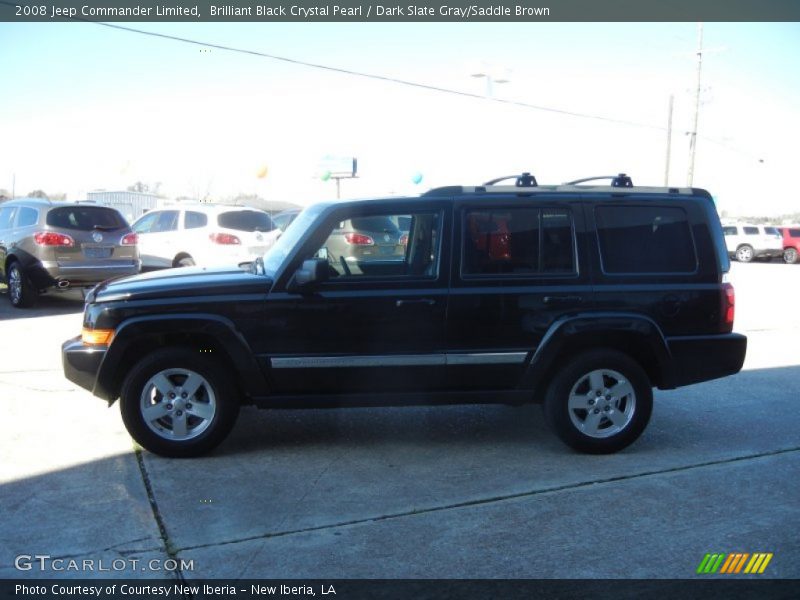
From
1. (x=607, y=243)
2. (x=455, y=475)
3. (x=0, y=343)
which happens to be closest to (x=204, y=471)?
(x=455, y=475)

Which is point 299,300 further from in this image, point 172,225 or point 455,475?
point 172,225

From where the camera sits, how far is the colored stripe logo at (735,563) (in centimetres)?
370

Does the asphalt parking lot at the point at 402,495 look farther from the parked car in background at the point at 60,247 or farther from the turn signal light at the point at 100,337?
the parked car in background at the point at 60,247

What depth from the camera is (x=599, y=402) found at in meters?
5.45

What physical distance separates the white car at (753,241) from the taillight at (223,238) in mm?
24154

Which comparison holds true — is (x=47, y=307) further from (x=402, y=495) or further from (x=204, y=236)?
(x=402, y=495)

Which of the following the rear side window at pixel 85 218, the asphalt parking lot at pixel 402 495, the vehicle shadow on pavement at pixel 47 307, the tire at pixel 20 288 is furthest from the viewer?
the tire at pixel 20 288

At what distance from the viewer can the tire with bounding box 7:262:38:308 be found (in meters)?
12.3

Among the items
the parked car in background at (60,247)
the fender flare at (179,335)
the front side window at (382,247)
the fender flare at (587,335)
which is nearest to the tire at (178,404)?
the fender flare at (179,335)

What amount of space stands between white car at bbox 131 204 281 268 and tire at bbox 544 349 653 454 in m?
10.3

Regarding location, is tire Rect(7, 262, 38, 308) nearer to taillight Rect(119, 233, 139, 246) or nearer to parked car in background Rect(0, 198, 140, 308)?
parked car in background Rect(0, 198, 140, 308)

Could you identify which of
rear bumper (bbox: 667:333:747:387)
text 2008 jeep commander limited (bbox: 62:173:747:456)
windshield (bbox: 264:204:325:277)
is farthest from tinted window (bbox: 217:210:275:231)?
rear bumper (bbox: 667:333:747:387)


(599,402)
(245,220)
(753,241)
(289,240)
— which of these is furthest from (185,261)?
(753,241)

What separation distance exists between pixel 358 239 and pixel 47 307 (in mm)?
9481
